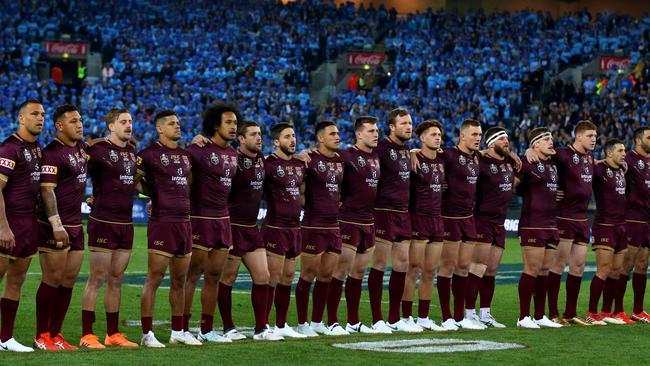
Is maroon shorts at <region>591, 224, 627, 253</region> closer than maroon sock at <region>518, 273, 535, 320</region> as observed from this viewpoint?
No

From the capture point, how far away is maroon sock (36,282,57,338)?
11008mm

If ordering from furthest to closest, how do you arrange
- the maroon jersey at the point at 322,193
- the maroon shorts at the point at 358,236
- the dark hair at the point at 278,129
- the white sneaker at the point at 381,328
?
the maroon shorts at the point at 358,236 < the white sneaker at the point at 381,328 < the maroon jersey at the point at 322,193 < the dark hair at the point at 278,129

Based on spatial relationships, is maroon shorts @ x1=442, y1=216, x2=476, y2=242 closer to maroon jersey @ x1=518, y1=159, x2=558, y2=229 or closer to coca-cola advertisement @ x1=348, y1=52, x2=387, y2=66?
maroon jersey @ x1=518, y1=159, x2=558, y2=229

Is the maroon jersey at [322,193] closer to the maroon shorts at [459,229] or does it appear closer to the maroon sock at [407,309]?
the maroon sock at [407,309]

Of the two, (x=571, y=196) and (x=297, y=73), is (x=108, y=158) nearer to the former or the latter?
(x=571, y=196)

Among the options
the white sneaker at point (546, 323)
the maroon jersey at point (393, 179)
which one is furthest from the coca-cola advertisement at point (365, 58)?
the maroon jersey at point (393, 179)

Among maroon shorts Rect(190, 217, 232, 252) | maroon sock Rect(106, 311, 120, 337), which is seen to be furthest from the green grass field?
maroon shorts Rect(190, 217, 232, 252)

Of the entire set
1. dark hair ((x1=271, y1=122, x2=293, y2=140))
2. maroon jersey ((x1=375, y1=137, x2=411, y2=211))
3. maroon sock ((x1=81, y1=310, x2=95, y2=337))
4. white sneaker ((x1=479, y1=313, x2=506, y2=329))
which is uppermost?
dark hair ((x1=271, y1=122, x2=293, y2=140))

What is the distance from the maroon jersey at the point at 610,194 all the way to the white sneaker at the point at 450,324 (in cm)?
238

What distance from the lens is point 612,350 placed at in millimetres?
11875

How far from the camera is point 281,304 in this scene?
499 inches

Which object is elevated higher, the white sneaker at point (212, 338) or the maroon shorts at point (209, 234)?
the maroon shorts at point (209, 234)

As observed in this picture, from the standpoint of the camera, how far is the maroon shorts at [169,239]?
37.7 feet

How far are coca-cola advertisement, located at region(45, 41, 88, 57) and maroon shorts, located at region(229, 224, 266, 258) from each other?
31326 mm
